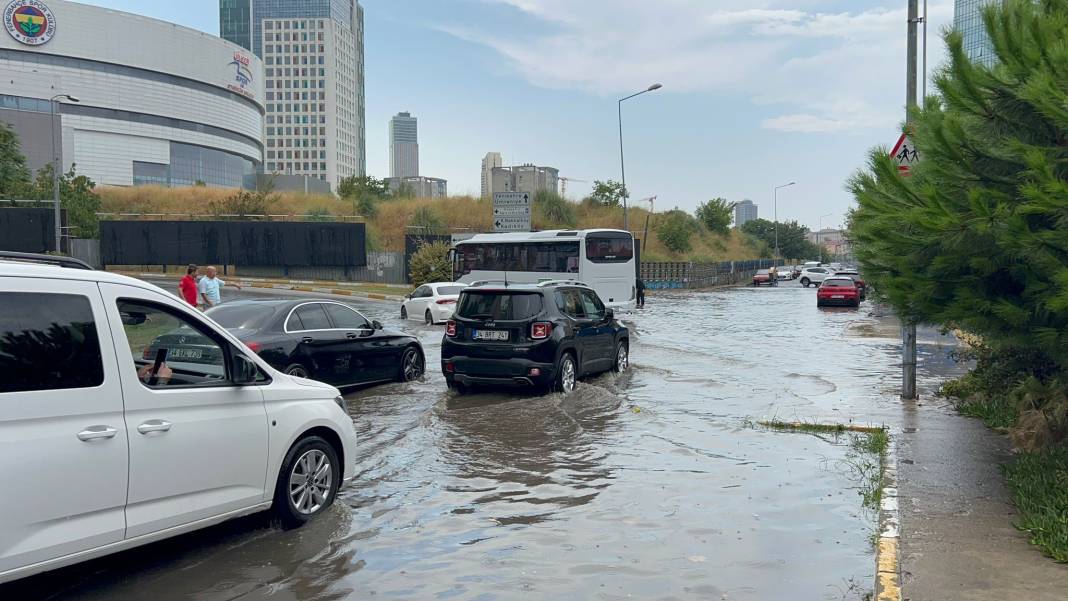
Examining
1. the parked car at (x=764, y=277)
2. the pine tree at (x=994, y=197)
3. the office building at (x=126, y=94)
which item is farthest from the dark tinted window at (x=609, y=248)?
the office building at (x=126, y=94)

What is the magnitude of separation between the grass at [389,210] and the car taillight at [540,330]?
52427mm

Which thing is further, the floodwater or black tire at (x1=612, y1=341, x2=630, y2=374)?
black tire at (x1=612, y1=341, x2=630, y2=374)

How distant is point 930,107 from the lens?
25.5 feet

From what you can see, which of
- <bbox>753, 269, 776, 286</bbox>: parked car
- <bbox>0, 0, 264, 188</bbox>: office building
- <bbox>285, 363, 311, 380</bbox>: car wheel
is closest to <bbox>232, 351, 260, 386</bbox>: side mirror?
<bbox>285, 363, 311, 380</bbox>: car wheel

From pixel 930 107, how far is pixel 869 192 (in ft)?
2.91

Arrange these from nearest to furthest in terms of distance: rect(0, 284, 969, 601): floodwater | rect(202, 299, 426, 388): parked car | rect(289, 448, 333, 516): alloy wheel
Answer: rect(0, 284, 969, 601): floodwater, rect(289, 448, 333, 516): alloy wheel, rect(202, 299, 426, 388): parked car

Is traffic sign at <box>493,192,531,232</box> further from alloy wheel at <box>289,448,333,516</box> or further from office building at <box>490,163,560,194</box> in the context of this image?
alloy wheel at <box>289,448,333,516</box>

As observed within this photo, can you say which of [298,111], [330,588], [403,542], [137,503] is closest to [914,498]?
[403,542]

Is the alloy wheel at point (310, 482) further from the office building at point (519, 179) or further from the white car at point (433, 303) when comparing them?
the office building at point (519, 179)

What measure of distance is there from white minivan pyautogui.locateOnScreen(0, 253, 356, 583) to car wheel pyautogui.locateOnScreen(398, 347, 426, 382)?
7.94 meters

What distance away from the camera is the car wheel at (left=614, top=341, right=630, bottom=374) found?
626 inches

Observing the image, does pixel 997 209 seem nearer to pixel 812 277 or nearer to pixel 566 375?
pixel 566 375

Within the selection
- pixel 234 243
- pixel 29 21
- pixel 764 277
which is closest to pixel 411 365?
pixel 234 243

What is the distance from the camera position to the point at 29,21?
95.1 metres
